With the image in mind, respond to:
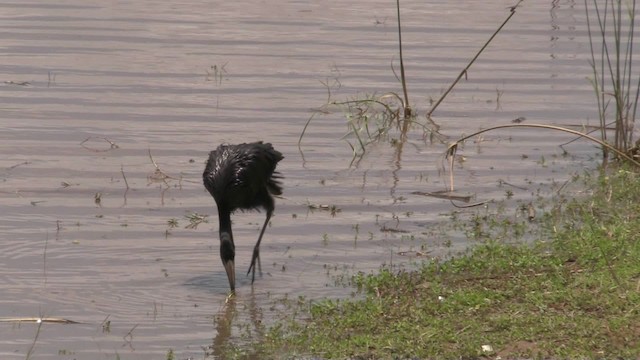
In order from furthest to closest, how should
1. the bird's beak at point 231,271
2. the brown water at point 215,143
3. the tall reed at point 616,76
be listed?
the tall reed at point 616,76, the bird's beak at point 231,271, the brown water at point 215,143

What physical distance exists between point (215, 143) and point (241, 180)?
2.11m

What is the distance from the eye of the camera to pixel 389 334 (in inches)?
246

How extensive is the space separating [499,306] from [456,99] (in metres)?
5.17

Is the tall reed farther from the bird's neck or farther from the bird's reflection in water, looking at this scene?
the bird's reflection in water

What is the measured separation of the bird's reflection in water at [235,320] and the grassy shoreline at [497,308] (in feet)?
0.49

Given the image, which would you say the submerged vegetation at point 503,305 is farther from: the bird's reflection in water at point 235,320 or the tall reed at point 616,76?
the tall reed at point 616,76

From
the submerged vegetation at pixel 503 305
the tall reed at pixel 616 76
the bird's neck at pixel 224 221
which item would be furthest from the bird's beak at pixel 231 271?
the tall reed at pixel 616 76

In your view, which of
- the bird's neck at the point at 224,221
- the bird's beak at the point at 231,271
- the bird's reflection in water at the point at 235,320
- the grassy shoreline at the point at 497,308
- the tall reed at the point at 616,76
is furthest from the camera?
the tall reed at the point at 616,76

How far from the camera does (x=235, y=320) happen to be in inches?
276

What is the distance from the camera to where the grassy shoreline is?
6043 millimetres

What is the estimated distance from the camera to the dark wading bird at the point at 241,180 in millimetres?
7852

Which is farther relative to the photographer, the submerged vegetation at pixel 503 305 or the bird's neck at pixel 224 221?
the bird's neck at pixel 224 221

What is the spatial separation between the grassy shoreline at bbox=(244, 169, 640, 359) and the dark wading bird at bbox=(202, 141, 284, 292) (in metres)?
1.00

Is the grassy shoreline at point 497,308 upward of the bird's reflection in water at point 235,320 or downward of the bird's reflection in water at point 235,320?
upward
